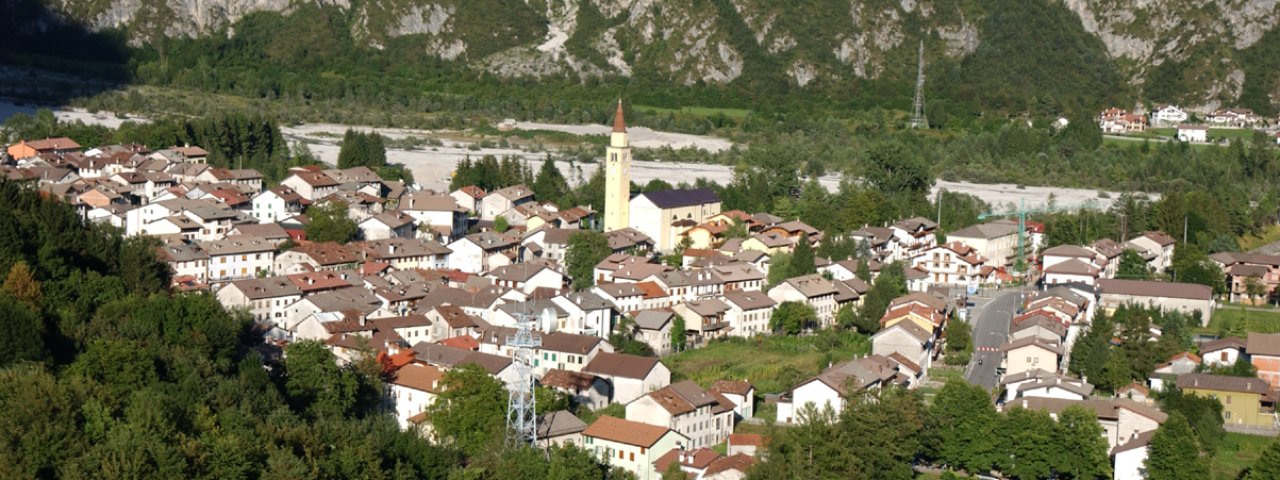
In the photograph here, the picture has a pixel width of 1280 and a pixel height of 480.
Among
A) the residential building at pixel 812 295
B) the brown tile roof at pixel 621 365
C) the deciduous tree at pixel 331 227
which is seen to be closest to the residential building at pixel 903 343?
the residential building at pixel 812 295

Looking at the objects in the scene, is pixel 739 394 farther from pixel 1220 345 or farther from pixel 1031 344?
pixel 1220 345

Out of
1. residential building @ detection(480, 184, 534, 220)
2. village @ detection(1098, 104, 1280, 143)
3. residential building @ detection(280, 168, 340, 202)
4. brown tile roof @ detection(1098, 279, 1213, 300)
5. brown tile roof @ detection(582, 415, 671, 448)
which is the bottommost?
brown tile roof @ detection(582, 415, 671, 448)

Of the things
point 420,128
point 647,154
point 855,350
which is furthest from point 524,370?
point 420,128

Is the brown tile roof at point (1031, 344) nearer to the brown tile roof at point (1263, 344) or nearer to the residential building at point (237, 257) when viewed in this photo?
the brown tile roof at point (1263, 344)

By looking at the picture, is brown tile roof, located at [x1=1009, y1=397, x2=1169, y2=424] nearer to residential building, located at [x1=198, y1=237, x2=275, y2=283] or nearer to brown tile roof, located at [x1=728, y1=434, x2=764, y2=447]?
brown tile roof, located at [x1=728, y1=434, x2=764, y2=447]

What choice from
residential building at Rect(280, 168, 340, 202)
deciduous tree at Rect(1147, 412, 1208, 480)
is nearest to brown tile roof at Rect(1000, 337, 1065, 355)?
deciduous tree at Rect(1147, 412, 1208, 480)
